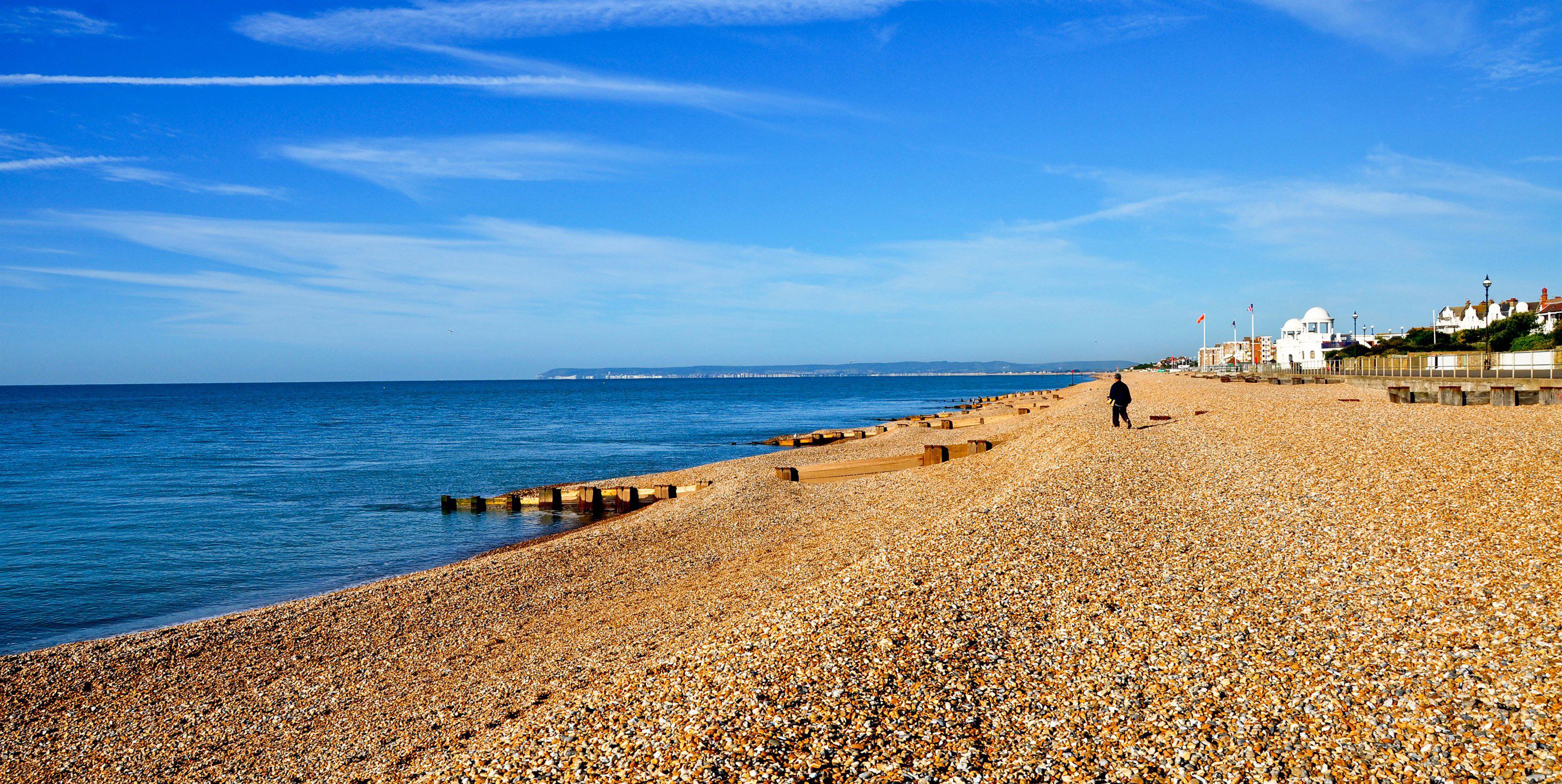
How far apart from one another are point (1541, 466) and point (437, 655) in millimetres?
15883

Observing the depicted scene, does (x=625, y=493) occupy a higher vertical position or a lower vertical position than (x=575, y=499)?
higher

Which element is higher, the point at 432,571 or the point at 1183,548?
the point at 1183,548

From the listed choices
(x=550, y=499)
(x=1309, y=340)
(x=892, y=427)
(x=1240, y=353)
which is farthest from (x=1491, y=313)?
(x=550, y=499)

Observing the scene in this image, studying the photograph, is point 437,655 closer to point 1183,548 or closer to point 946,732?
point 946,732

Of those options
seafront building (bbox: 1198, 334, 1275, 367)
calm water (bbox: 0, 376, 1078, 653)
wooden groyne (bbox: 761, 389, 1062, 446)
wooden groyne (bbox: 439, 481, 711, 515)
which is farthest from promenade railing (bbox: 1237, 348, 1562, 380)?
seafront building (bbox: 1198, 334, 1275, 367)

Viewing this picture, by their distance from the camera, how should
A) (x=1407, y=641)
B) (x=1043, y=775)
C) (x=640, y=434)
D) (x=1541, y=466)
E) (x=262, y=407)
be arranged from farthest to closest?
(x=262, y=407) → (x=640, y=434) → (x=1541, y=466) → (x=1407, y=641) → (x=1043, y=775)

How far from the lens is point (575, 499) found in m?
22.6

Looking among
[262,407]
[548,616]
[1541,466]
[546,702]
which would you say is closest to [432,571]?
[548,616]

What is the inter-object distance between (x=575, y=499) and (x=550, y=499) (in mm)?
639

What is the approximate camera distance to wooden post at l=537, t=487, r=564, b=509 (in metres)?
22.2

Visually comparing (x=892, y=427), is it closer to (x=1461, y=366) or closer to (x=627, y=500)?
(x=627, y=500)

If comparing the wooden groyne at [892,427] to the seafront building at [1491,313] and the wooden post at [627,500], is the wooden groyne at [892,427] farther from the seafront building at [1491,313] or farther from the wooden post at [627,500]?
the seafront building at [1491,313]

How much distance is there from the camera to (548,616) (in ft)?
39.2

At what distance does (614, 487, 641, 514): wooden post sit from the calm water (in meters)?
1.26
